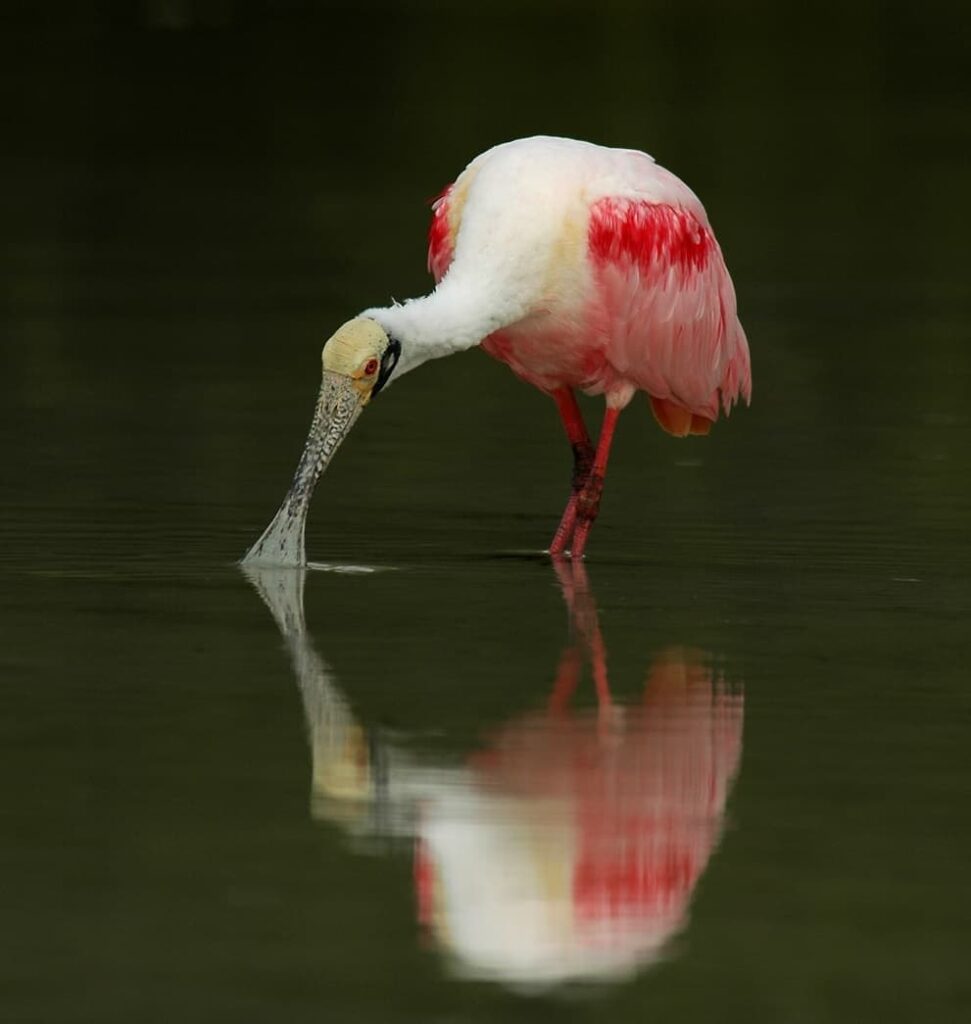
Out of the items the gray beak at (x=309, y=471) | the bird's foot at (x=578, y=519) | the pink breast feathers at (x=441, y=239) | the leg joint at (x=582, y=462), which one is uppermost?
the pink breast feathers at (x=441, y=239)

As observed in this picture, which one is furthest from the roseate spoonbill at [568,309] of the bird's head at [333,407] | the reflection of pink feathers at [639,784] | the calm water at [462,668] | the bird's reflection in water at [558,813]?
the reflection of pink feathers at [639,784]

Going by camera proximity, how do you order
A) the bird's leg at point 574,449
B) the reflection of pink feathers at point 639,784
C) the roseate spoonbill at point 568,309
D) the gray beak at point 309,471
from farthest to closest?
the bird's leg at point 574,449 → the roseate spoonbill at point 568,309 → the gray beak at point 309,471 → the reflection of pink feathers at point 639,784

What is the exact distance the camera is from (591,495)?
36.8 feet

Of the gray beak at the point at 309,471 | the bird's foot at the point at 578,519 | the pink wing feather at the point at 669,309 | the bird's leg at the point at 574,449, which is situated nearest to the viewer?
the gray beak at the point at 309,471

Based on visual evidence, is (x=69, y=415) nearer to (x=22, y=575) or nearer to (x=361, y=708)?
(x=22, y=575)

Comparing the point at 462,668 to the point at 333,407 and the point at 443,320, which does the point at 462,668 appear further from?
the point at 443,320

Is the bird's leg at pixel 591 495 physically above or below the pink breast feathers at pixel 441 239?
below

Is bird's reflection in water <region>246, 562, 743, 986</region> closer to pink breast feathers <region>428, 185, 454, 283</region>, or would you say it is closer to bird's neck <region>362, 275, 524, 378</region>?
bird's neck <region>362, 275, 524, 378</region>

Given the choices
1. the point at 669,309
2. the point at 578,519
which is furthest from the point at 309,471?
the point at 669,309

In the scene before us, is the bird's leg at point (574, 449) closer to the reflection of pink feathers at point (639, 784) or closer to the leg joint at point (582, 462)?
the leg joint at point (582, 462)

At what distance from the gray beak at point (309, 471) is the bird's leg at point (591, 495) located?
0.87m

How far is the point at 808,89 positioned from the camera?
35.6 m

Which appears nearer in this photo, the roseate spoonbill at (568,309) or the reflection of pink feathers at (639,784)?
the reflection of pink feathers at (639,784)

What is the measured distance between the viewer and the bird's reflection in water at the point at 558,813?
594cm
